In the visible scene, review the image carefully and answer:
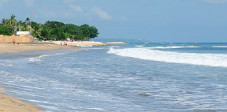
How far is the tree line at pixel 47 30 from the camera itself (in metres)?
126

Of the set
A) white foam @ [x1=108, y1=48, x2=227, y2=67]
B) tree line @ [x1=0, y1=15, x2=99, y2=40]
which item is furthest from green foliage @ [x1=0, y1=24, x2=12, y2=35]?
white foam @ [x1=108, y1=48, x2=227, y2=67]

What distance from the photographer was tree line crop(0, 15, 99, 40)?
126500mm

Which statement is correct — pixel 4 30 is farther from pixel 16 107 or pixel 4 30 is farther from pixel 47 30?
pixel 16 107

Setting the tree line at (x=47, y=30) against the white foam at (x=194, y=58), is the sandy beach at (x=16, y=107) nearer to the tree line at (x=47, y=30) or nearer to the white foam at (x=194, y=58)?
the white foam at (x=194, y=58)

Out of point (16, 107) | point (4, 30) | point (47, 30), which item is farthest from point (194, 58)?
point (47, 30)

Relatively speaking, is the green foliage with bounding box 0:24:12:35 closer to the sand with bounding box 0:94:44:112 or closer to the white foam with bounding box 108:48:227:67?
the white foam with bounding box 108:48:227:67

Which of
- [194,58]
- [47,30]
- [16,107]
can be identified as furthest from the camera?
[47,30]

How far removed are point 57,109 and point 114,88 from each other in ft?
17.0

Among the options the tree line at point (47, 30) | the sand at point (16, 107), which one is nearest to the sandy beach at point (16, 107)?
the sand at point (16, 107)

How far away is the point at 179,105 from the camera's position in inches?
360

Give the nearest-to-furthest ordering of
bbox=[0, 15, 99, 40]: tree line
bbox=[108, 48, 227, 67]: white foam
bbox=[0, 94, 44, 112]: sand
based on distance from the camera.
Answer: bbox=[0, 94, 44, 112]: sand
bbox=[108, 48, 227, 67]: white foam
bbox=[0, 15, 99, 40]: tree line

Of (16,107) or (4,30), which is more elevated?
(4,30)

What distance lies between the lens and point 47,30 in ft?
420

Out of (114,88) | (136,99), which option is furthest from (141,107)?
(114,88)
